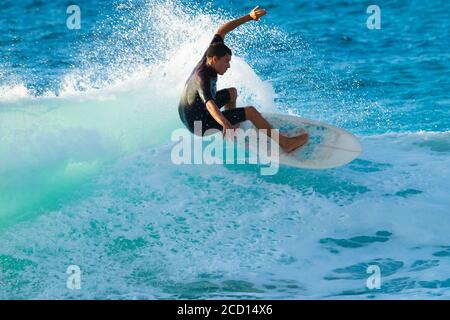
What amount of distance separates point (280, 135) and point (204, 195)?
0.98m

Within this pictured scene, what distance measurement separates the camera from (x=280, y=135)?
25.7ft

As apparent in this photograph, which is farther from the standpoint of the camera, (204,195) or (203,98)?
(204,195)

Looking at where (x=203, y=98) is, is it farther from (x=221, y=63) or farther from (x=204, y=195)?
(x=204, y=195)

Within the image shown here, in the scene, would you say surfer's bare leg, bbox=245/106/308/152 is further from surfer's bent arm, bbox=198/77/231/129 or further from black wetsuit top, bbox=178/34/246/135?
surfer's bent arm, bbox=198/77/231/129

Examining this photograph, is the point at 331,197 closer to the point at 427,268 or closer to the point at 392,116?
the point at 427,268

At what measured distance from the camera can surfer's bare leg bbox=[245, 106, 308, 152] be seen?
25.2 feet

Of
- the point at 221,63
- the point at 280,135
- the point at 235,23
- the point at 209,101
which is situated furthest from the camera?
the point at 235,23

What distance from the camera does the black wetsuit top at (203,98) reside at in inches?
295

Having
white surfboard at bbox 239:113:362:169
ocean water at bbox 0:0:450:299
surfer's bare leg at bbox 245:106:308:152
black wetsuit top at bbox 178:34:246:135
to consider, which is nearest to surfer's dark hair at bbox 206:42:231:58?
black wetsuit top at bbox 178:34:246:135

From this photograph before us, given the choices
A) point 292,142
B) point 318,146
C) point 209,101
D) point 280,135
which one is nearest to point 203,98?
point 209,101

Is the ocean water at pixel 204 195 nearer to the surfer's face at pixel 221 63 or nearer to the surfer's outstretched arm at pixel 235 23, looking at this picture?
the surfer's face at pixel 221 63

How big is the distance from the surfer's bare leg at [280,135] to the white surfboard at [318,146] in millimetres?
83

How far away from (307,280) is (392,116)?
5.38 metres

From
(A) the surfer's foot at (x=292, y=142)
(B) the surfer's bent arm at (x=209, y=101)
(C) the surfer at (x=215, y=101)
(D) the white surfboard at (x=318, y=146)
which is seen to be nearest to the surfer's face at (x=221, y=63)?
(C) the surfer at (x=215, y=101)
